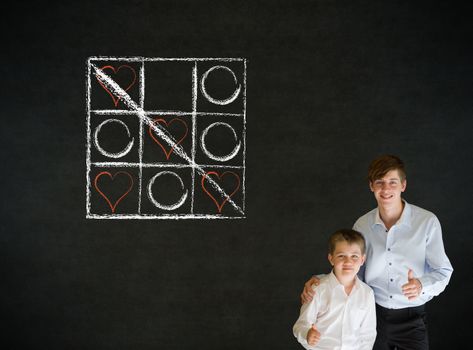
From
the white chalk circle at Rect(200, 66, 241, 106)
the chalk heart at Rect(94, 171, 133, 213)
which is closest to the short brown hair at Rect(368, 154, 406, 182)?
the white chalk circle at Rect(200, 66, 241, 106)

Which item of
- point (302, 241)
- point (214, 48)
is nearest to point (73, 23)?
point (214, 48)

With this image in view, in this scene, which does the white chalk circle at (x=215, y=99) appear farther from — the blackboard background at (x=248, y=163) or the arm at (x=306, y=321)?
the arm at (x=306, y=321)

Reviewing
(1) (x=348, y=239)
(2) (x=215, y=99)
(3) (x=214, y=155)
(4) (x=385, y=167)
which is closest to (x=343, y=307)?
(1) (x=348, y=239)

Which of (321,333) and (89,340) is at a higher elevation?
(321,333)

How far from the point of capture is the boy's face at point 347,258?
77.6 inches

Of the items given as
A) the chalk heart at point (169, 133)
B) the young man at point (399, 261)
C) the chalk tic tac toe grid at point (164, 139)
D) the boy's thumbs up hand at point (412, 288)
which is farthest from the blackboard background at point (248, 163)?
the boy's thumbs up hand at point (412, 288)

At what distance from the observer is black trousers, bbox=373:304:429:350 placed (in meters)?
2.03

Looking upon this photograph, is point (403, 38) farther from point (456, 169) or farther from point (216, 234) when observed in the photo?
point (216, 234)

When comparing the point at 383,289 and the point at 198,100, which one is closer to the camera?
the point at 383,289

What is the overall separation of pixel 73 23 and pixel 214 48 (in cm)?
93

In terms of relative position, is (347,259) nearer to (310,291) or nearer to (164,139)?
(310,291)

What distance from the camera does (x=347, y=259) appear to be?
6.48ft

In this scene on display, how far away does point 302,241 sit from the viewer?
121 inches

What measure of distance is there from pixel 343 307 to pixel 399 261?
323 millimetres
